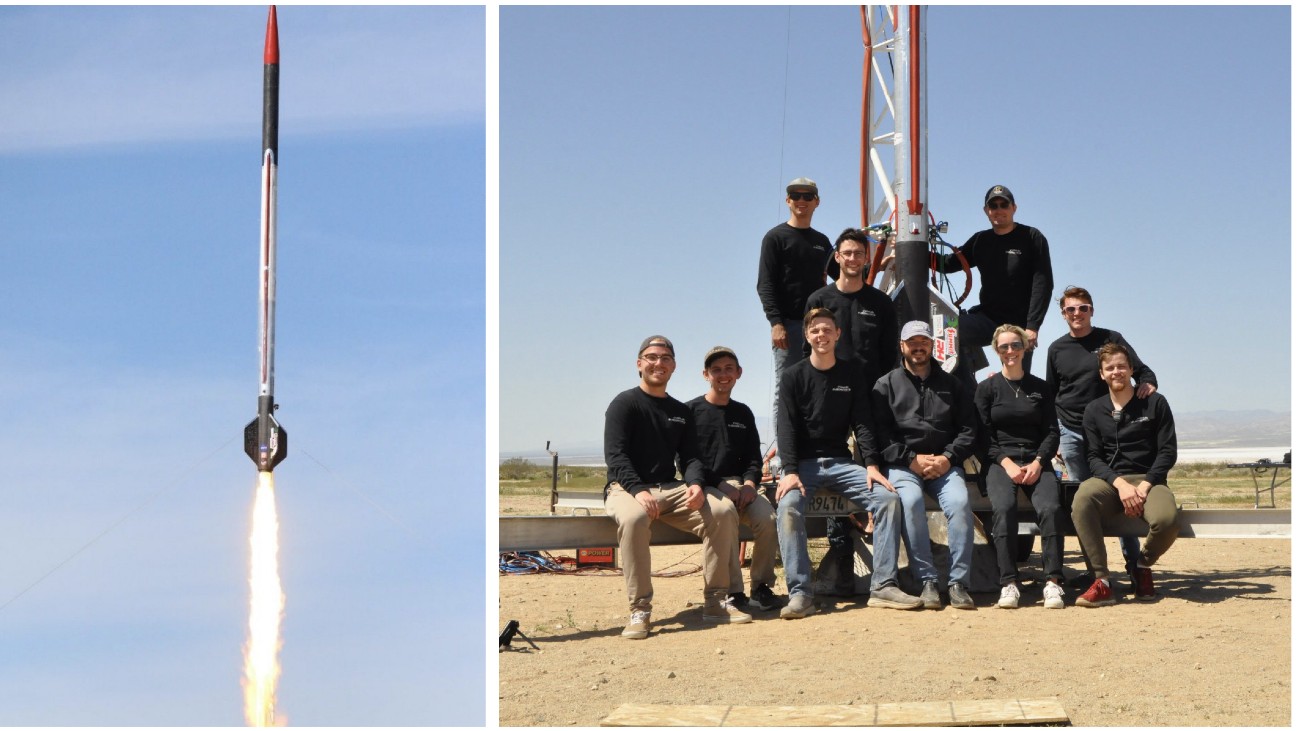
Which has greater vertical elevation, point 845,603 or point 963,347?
point 963,347

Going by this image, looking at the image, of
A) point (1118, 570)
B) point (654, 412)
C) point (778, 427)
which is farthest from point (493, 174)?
point (1118, 570)

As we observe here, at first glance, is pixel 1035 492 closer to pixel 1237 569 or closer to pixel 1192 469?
pixel 1237 569

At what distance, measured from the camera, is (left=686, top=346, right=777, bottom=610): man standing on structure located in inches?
359

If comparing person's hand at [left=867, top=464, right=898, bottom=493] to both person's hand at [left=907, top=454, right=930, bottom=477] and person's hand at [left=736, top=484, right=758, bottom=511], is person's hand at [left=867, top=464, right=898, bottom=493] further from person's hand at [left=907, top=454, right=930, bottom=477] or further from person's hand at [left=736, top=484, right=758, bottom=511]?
person's hand at [left=736, top=484, right=758, bottom=511]

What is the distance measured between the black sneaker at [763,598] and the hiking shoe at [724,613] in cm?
31

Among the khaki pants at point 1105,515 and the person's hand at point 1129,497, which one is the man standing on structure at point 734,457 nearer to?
the khaki pants at point 1105,515

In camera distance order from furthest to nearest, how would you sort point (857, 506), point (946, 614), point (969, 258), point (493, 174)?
point (969, 258) → point (857, 506) → point (946, 614) → point (493, 174)

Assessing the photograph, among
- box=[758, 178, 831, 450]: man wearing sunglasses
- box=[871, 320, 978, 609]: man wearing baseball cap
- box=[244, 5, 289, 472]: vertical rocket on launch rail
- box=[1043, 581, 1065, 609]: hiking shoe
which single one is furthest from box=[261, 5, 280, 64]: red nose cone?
box=[1043, 581, 1065, 609]: hiking shoe

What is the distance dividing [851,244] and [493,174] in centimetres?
313

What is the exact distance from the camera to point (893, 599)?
8.95 m

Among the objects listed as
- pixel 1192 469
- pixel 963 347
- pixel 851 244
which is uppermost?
pixel 851 244

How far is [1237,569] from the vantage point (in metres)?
11.7

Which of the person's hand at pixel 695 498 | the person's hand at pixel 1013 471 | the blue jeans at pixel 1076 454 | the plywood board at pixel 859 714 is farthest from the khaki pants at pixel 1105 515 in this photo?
the plywood board at pixel 859 714

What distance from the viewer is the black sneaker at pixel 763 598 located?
9.21 meters
